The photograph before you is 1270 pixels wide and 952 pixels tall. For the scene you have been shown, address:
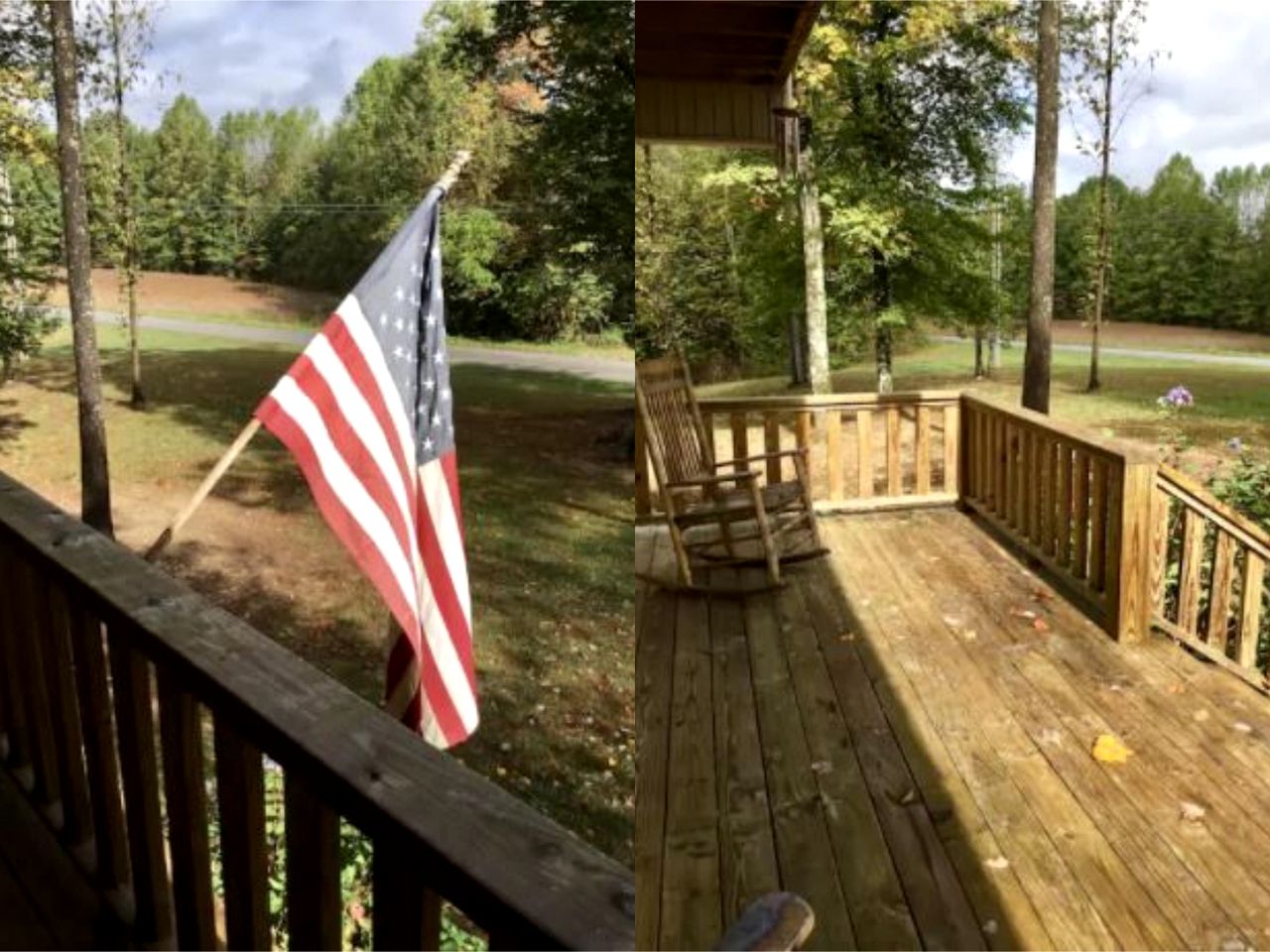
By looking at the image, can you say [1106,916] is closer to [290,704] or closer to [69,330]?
[290,704]

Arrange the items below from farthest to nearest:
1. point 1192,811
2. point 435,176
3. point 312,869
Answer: point 1192,811
point 435,176
point 312,869

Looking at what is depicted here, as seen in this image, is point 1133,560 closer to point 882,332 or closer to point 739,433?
point 739,433

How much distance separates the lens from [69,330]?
1.78 metres

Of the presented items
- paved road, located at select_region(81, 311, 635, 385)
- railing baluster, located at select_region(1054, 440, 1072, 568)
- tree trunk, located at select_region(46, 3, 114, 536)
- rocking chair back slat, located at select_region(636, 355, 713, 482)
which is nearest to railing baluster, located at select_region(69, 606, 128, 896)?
tree trunk, located at select_region(46, 3, 114, 536)

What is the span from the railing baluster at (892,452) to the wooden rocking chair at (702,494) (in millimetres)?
729

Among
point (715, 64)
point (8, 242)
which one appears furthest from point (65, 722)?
point (715, 64)

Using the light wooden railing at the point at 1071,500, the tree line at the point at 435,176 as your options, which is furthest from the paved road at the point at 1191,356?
the tree line at the point at 435,176

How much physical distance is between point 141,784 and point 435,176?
93cm

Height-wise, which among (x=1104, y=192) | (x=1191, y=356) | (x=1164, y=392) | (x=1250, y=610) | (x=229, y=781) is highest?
(x=1104, y=192)

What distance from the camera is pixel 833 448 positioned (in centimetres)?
495

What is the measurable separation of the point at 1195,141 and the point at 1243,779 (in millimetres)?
2149

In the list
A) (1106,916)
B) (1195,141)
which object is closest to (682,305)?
(1195,141)

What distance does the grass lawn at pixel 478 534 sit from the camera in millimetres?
1682

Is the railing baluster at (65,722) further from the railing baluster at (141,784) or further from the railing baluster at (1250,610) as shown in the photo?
the railing baluster at (1250,610)
